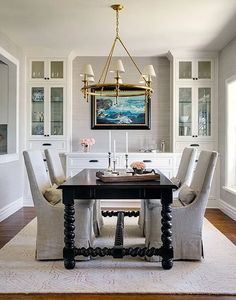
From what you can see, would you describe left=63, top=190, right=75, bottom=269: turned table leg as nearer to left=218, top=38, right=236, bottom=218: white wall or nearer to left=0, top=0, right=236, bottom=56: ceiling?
left=0, top=0, right=236, bottom=56: ceiling

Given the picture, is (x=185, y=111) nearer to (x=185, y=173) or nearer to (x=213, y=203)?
(x=213, y=203)

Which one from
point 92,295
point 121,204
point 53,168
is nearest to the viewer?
point 92,295

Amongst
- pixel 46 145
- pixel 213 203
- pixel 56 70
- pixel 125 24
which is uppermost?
pixel 125 24

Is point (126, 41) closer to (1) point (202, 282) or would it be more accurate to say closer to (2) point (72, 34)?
(2) point (72, 34)

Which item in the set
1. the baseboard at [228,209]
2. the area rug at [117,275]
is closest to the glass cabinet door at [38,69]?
the area rug at [117,275]

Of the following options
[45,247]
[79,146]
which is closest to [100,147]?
[79,146]

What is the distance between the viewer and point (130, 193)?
131 inches

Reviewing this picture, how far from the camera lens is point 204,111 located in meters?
6.74

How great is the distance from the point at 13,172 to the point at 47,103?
4.59 feet

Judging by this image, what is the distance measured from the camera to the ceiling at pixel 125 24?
444 centimetres

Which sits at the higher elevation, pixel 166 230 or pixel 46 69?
pixel 46 69

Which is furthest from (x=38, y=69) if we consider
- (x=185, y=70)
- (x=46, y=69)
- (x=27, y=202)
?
(x=185, y=70)

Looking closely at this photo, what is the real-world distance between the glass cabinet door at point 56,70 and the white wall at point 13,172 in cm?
50

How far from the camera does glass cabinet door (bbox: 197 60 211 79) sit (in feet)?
22.0
